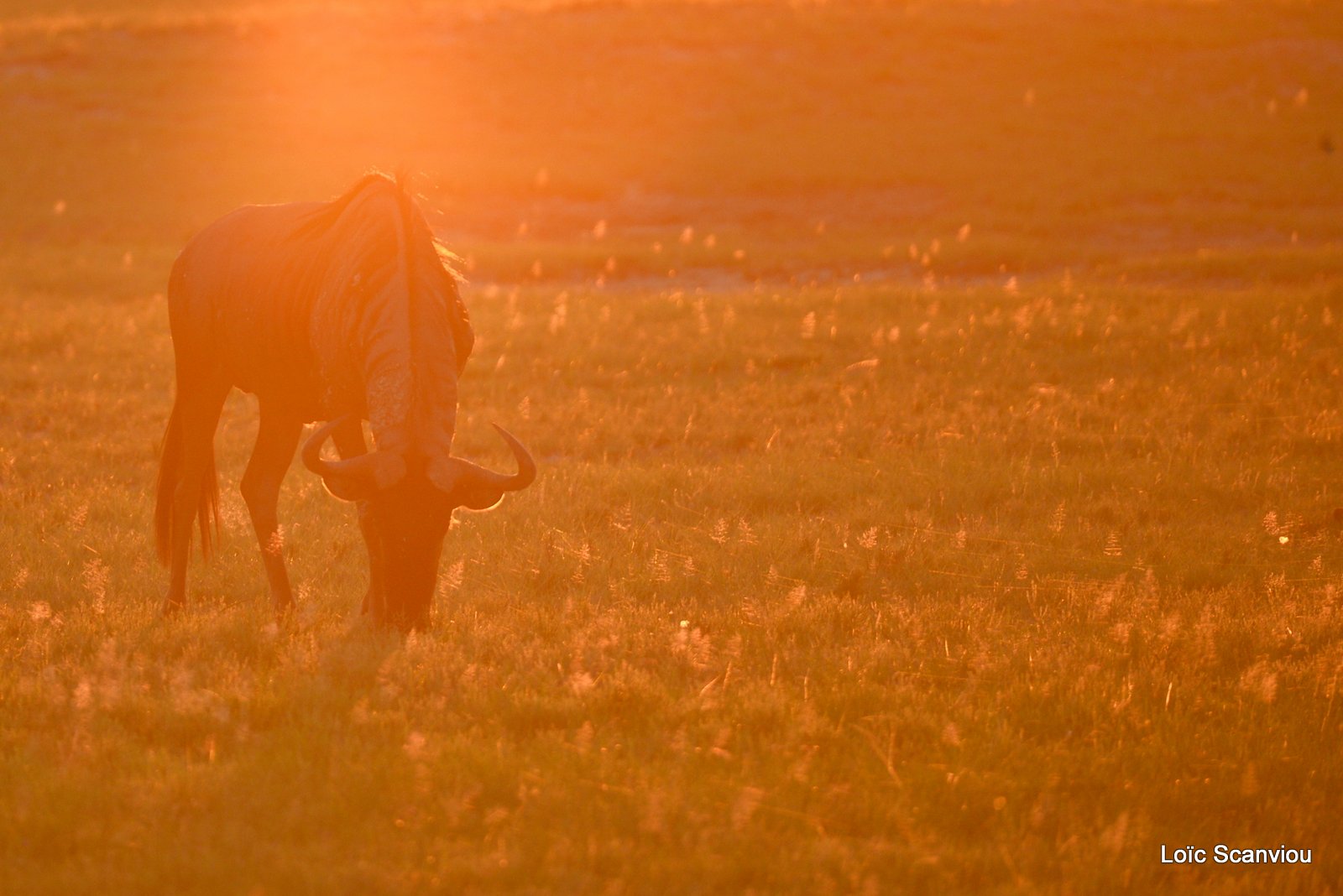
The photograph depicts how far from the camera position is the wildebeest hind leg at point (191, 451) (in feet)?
24.1

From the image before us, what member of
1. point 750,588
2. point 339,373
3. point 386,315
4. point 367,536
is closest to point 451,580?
point 367,536

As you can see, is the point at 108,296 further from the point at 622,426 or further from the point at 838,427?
the point at 838,427

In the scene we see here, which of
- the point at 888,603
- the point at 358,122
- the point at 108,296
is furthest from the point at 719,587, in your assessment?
the point at 358,122

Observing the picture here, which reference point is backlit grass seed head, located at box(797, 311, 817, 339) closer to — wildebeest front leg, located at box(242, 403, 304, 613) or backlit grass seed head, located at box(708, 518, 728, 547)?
backlit grass seed head, located at box(708, 518, 728, 547)

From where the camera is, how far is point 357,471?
224 inches

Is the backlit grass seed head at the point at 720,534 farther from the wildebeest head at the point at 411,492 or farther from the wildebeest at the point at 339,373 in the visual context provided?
the wildebeest head at the point at 411,492

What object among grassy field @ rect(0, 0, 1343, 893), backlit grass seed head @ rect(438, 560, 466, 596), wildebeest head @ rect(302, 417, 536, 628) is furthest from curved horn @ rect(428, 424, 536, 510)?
backlit grass seed head @ rect(438, 560, 466, 596)

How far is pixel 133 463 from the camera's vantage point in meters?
10.4

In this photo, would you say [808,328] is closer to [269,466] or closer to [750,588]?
[750,588]

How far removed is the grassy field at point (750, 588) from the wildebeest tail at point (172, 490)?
0.91 feet

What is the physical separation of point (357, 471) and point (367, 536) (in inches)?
32.0

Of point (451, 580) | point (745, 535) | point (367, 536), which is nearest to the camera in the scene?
point (367, 536)

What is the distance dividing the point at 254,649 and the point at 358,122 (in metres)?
28.8

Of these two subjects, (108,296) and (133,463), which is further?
(108,296)
